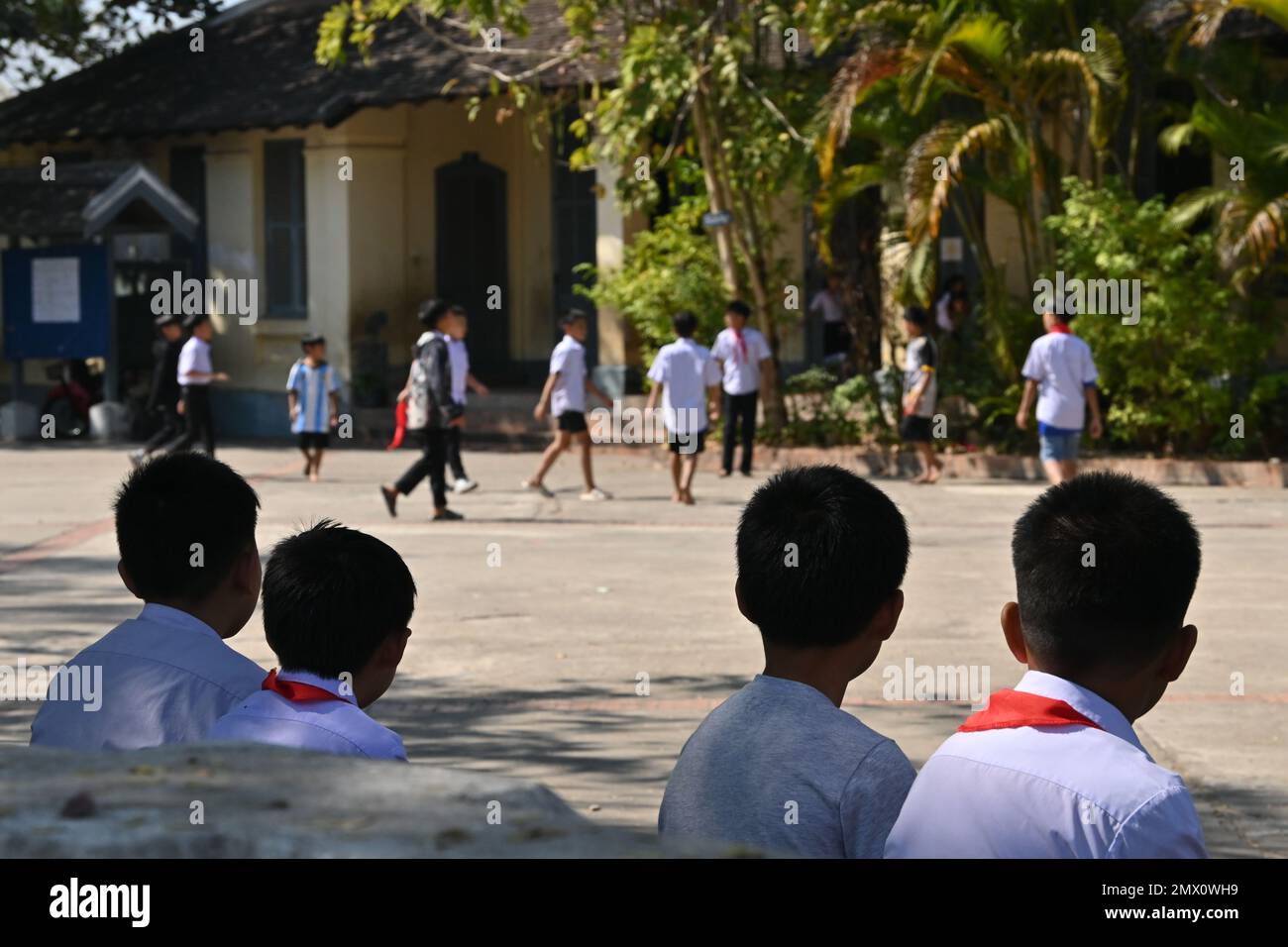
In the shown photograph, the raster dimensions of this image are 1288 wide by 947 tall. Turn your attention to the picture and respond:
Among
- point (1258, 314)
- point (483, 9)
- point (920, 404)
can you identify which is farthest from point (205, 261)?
point (1258, 314)

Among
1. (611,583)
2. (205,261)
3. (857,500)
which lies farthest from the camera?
(205,261)

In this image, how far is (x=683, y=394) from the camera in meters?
17.2

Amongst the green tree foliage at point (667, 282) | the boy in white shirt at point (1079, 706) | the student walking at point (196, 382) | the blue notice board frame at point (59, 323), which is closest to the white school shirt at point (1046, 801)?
the boy in white shirt at point (1079, 706)

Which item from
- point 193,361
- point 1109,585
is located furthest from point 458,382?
point 1109,585

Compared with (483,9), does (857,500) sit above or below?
below

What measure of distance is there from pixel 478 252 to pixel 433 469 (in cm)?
1162

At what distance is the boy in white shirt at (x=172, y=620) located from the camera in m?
3.91

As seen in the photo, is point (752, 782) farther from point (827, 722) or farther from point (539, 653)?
point (539, 653)

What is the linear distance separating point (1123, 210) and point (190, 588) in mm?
16099

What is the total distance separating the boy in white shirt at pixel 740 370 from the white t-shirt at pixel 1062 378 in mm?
3857

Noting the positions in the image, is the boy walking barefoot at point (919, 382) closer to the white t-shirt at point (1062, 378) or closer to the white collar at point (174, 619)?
the white t-shirt at point (1062, 378)

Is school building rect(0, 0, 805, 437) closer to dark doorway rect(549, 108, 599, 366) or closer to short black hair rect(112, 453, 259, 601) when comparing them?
dark doorway rect(549, 108, 599, 366)
